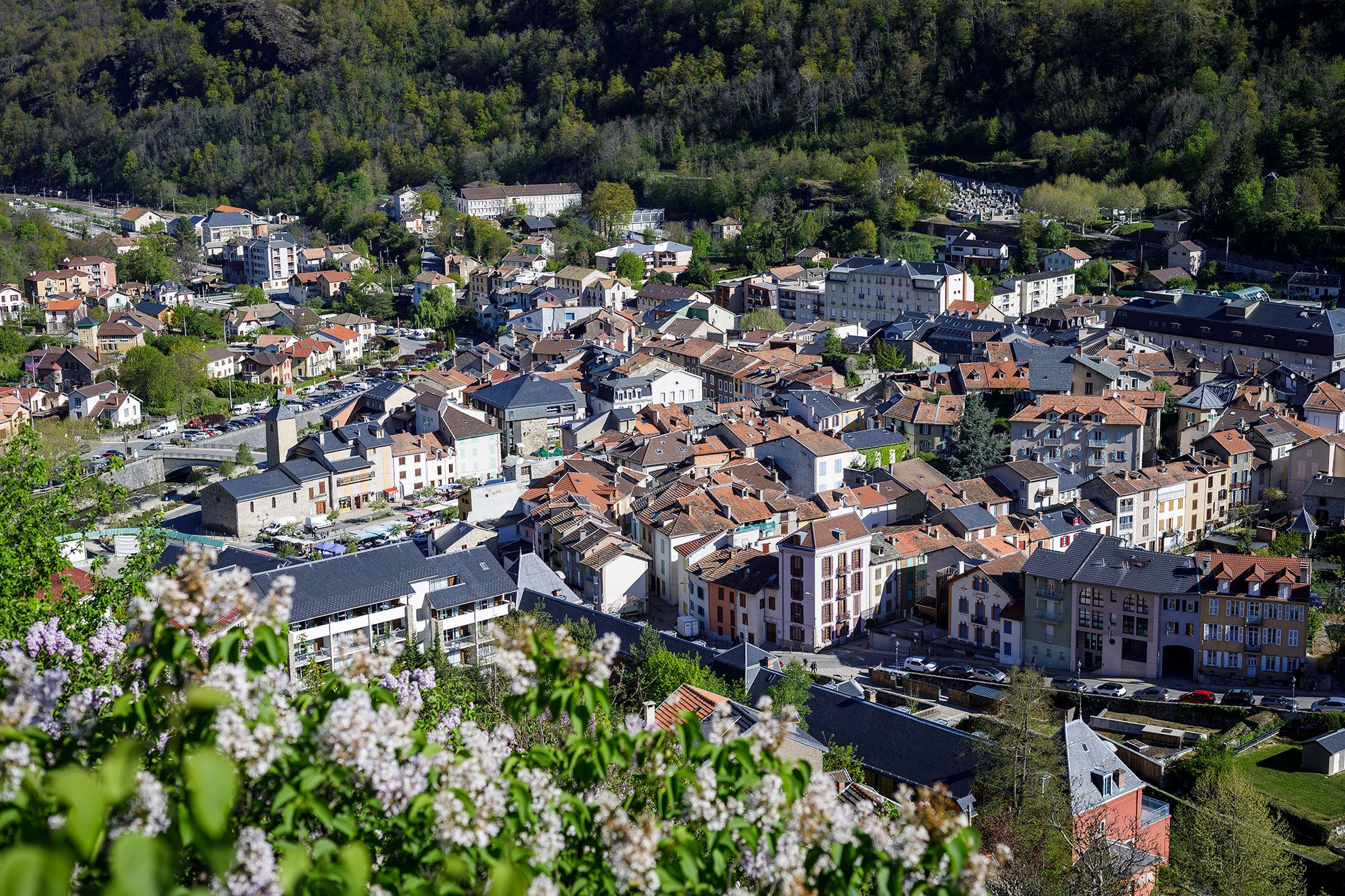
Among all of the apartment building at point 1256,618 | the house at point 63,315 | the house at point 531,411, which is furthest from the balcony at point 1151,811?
the house at point 63,315

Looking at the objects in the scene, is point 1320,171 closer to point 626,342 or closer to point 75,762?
point 626,342

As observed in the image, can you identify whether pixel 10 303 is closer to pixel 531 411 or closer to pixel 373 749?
pixel 531 411

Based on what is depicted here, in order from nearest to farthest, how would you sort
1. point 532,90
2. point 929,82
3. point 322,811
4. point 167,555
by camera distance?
point 322,811, point 167,555, point 929,82, point 532,90

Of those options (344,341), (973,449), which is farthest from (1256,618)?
(344,341)

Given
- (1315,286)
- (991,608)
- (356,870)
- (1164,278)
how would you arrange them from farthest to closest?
1. (1164,278)
2. (1315,286)
3. (991,608)
4. (356,870)

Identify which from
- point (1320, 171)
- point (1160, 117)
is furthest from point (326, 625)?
point (1160, 117)

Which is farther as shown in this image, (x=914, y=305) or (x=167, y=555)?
(x=914, y=305)

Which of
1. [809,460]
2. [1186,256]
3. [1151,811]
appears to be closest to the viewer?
[1151,811]
